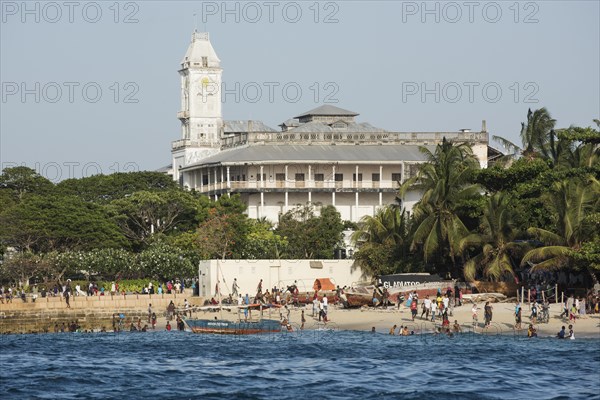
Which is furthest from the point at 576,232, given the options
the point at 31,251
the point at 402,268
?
the point at 31,251

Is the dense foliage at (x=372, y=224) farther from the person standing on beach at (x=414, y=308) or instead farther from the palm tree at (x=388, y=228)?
the person standing on beach at (x=414, y=308)

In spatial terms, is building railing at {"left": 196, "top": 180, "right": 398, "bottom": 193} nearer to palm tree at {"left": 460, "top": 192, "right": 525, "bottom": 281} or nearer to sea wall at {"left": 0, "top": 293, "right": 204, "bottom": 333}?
sea wall at {"left": 0, "top": 293, "right": 204, "bottom": 333}

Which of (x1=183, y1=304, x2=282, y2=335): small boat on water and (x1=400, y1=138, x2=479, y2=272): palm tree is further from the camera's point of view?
(x1=400, y1=138, x2=479, y2=272): palm tree

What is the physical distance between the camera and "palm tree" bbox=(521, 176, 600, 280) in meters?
67.3

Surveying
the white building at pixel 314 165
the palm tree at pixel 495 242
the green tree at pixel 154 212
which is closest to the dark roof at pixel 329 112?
the white building at pixel 314 165

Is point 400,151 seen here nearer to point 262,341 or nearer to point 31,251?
point 31,251

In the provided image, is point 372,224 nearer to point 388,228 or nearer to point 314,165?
point 388,228

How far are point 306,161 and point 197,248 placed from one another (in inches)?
1029

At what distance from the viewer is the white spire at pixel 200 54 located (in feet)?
448

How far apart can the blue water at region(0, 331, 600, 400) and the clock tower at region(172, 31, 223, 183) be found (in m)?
67.2

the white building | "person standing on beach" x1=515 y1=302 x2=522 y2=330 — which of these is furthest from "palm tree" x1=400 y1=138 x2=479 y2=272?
the white building

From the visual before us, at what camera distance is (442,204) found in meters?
76.5

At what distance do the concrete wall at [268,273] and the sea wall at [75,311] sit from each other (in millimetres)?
2498

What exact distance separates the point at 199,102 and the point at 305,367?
8299cm
